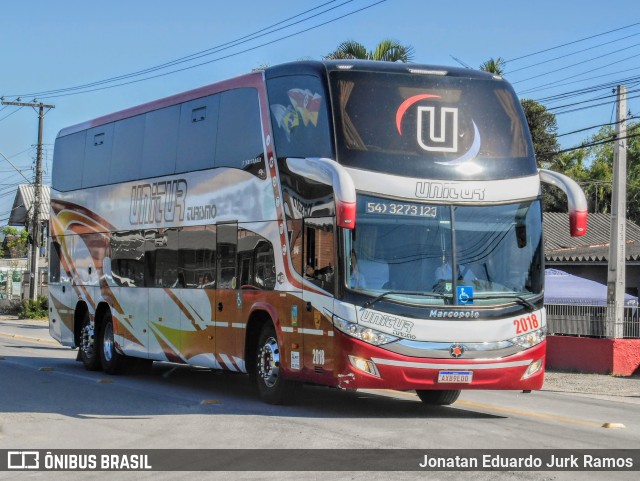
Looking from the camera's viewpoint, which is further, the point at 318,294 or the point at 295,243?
the point at 295,243

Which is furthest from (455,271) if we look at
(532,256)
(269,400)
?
(269,400)

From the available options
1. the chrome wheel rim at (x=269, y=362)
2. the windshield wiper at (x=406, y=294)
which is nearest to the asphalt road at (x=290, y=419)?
the chrome wheel rim at (x=269, y=362)

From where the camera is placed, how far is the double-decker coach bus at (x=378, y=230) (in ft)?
44.0

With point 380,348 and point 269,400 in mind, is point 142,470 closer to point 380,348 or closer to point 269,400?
point 380,348

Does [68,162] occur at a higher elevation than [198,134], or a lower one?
higher

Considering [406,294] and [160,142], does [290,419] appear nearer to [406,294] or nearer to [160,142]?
[406,294]

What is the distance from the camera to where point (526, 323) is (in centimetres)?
1389

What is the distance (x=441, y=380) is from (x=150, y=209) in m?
7.55

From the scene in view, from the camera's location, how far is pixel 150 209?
19219 mm

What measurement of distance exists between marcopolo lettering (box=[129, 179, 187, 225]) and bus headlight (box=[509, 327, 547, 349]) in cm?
644

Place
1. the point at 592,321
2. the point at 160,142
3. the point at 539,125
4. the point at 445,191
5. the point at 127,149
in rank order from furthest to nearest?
the point at 539,125
the point at 592,321
the point at 127,149
the point at 160,142
the point at 445,191

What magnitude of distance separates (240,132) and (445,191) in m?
3.77

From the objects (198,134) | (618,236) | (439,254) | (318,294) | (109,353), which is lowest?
(109,353)

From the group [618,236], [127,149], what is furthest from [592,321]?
[127,149]
